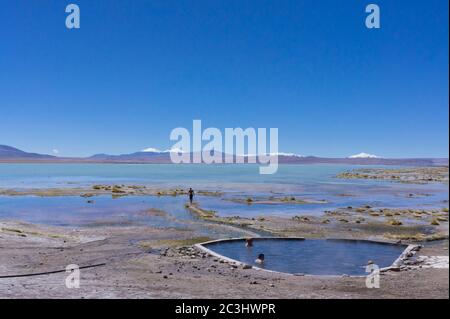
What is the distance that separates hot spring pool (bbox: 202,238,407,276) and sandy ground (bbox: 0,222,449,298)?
1761mm

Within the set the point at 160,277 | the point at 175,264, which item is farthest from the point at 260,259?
the point at 160,277

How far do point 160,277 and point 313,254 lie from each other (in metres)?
9.08

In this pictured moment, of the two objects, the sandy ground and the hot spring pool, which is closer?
the sandy ground

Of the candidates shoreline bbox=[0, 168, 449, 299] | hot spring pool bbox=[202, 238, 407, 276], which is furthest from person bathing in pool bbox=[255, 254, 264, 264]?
shoreline bbox=[0, 168, 449, 299]

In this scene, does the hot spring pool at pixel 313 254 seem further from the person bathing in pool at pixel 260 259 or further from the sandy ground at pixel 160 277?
the sandy ground at pixel 160 277

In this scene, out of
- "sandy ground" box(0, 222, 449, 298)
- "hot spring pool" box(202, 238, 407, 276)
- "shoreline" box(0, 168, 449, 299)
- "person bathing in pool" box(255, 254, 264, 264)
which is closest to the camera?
"sandy ground" box(0, 222, 449, 298)

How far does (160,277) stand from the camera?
16.6 m

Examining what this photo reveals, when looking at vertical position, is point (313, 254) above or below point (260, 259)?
below

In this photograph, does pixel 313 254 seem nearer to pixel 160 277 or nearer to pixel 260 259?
pixel 260 259

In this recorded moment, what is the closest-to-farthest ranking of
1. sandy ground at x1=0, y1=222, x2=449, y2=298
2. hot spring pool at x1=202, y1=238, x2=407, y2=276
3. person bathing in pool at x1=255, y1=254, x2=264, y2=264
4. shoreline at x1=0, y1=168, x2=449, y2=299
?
sandy ground at x1=0, y1=222, x2=449, y2=298
shoreline at x1=0, y1=168, x2=449, y2=299
hot spring pool at x1=202, y1=238, x2=407, y2=276
person bathing in pool at x1=255, y1=254, x2=264, y2=264

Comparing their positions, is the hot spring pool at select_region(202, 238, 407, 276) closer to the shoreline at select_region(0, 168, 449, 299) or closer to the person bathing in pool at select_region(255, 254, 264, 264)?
the person bathing in pool at select_region(255, 254, 264, 264)

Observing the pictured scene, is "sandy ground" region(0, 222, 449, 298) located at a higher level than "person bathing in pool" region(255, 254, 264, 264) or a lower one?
higher

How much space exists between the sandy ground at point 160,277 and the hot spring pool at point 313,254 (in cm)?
176

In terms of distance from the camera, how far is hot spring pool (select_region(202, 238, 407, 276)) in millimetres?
19812
